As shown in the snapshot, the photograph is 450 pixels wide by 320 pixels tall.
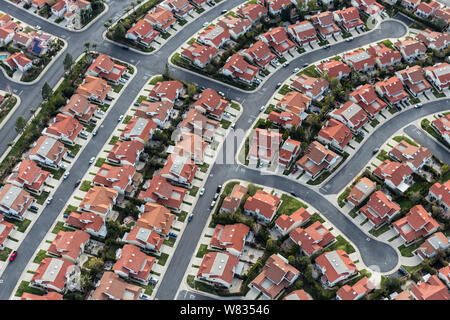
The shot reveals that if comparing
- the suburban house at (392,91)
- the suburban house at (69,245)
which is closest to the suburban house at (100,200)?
the suburban house at (69,245)

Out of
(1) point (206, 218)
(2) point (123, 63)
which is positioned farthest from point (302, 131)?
(2) point (123, 63)

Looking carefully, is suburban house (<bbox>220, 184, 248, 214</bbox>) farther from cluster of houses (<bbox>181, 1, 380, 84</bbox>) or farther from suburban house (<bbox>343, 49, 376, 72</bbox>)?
suburban house (<bbox>343, 49, 376, 72</bbox>)

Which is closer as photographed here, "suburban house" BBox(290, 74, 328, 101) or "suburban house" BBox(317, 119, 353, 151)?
"suburban house" BBox(317, 119, 353, 151)

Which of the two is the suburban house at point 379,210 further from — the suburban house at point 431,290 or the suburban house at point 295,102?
the suburban house at point 295,102

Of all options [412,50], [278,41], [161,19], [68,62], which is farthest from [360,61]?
[68,62]

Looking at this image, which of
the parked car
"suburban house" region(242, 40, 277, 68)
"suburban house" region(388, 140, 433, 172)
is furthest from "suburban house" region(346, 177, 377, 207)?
the parked car

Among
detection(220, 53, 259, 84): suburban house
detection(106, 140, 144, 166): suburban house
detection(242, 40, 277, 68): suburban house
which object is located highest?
detection(242, 40, 277, 68): suburban house

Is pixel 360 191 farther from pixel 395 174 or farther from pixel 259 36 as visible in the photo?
pixel 259 36
